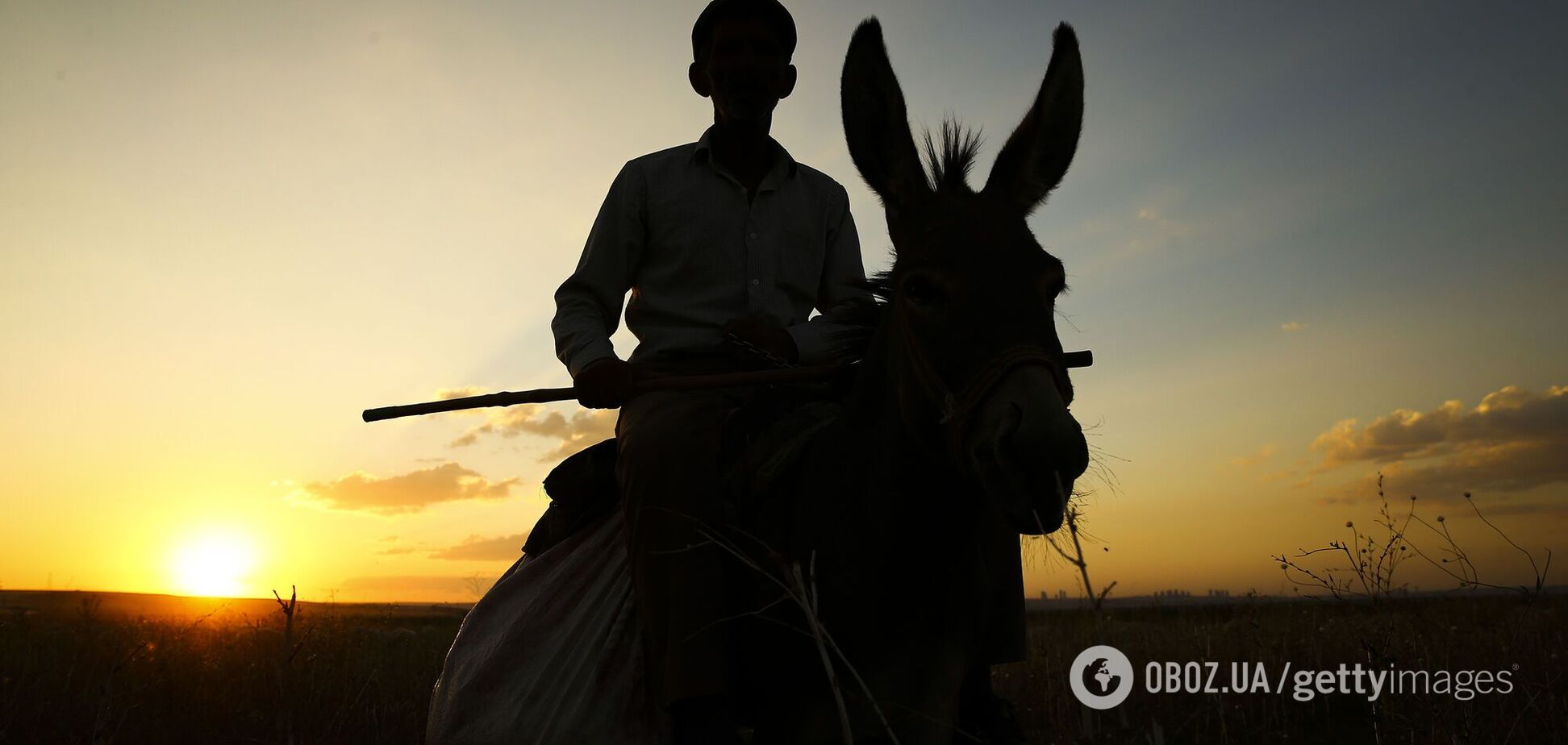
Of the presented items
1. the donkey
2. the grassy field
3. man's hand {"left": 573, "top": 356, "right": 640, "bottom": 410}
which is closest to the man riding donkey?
man's hand {"left": 573, "top": 356, "right": 640, "bottom": 410}

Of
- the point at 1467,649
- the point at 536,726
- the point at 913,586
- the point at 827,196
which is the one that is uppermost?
the point at 827,196

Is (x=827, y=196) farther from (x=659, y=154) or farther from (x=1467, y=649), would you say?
(x=1467, y=649)

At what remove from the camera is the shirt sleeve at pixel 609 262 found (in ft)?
13.9

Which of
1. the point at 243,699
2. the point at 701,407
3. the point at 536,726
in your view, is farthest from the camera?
the point at 243,699

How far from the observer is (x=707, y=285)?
4250 mm

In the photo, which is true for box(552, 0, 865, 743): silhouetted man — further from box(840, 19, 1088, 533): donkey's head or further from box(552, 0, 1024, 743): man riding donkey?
box(840, 19, 1088, 533): donkey's head

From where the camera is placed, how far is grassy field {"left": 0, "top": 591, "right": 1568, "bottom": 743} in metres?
5.01

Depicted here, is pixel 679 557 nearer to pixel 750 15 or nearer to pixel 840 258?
pixel 840 258

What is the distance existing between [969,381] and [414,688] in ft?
23.7

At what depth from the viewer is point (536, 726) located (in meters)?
3.32

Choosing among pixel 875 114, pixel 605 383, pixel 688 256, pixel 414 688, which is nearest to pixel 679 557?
pixel 605 383

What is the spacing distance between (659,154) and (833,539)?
8.02 feet

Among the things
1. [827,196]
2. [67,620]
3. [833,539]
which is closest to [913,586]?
[833,539]

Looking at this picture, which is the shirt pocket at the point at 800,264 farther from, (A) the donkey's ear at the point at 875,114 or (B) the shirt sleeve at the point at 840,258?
(A) the donkey's ear at the point at 875,114
